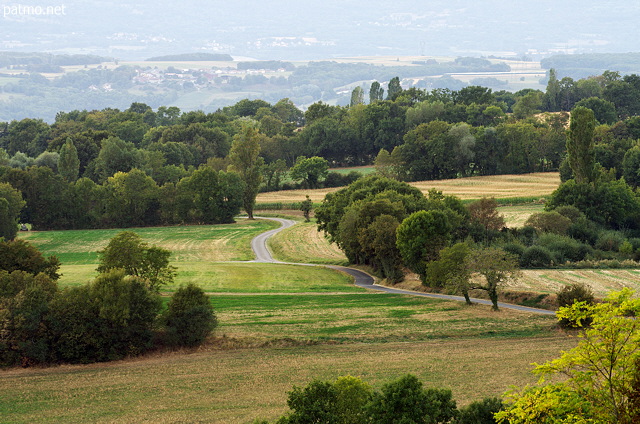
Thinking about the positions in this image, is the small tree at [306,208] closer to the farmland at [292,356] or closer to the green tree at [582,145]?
the green tree at [582,145]

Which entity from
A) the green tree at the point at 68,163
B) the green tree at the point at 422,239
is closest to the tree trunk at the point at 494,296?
the green tree at the point at 422,239

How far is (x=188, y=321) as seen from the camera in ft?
131

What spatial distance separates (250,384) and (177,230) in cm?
6951

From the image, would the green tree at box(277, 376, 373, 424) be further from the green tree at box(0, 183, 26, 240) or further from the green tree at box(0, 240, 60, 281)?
the green tree at box(0, 183, 26, 240)

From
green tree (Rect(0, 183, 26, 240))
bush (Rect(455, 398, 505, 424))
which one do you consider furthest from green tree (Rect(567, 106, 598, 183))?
green tree (Rect(0, 183, 26, 240))

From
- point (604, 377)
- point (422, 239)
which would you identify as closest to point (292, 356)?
point (604, 377)

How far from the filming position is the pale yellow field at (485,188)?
106 meters

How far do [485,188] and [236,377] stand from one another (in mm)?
85228

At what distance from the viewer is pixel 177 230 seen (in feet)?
330

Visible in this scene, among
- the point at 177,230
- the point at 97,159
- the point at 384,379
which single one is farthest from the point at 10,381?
the point at 97,159

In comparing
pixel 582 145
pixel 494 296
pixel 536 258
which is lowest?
pixel 536 258

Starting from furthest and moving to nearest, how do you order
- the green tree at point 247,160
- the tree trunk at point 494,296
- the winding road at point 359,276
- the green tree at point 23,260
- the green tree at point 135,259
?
the green tree at point 247,160, the green tree at point 135,259, the winding road at point 359,276, the green tree at point 23,260, the tree trunk at point 494,296

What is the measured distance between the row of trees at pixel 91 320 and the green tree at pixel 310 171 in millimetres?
A: 92680

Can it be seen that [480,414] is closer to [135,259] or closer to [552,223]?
[135,259]
